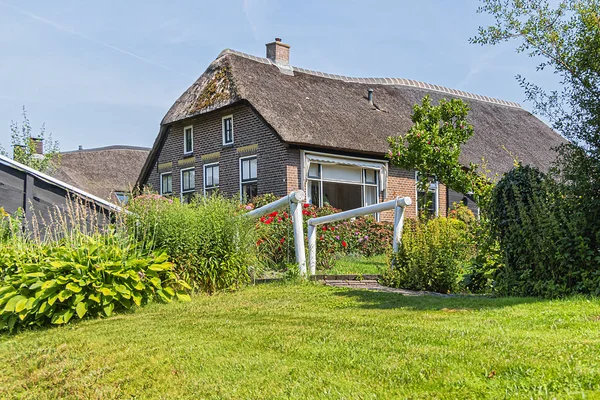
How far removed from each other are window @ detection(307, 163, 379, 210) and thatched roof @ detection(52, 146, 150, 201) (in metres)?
16.1

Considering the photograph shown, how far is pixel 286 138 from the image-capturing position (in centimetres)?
1858

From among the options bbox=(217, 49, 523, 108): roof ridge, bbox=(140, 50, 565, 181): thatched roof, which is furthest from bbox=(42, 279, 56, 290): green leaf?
bbox=(217, 49, 523, 108): roof ridge

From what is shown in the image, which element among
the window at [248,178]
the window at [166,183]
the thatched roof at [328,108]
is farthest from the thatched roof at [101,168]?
the window at [248,178]

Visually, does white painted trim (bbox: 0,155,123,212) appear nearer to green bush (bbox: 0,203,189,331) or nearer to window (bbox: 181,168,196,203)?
green bush (bbox: 0,203,189,331)

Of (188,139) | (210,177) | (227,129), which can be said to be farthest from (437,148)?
(188,139)

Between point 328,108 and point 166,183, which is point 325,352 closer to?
point 328,108

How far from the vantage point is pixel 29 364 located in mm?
5898

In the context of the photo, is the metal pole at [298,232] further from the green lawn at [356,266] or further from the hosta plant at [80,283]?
the green lawn at [356,266]

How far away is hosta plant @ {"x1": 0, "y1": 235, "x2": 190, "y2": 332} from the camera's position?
7.51m

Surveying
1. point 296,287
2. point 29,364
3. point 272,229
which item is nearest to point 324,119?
point 272,229

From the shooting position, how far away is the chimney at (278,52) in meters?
24.2

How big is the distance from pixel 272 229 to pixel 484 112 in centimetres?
2028

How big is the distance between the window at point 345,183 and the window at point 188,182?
15.3ft

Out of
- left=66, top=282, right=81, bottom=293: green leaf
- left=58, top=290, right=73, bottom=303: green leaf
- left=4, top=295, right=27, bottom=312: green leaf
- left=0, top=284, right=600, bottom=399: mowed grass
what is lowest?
left=0, top=284, right=600, bottom=399: mowed grass
